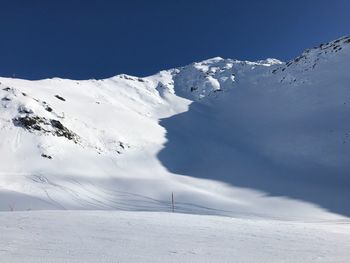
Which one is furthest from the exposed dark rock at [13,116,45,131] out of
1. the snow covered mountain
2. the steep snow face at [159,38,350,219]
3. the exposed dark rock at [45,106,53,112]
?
the steep snow face at [159,38,350,219]

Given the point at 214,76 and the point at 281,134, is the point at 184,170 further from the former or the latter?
the point at 214,76

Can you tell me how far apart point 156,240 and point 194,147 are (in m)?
39.2

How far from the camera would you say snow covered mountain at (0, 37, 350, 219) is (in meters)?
26.4

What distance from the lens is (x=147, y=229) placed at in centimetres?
622

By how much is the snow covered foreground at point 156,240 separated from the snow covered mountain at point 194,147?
10.2 meters

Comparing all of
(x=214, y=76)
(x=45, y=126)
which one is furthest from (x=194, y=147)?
(x=214, y=76)

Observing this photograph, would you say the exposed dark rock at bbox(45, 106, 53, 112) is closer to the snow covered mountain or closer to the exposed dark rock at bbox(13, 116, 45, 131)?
the snow covered mountain

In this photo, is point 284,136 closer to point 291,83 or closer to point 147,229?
point 291,83

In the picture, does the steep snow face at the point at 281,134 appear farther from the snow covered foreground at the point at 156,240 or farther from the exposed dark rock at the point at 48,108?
the snow covered foreground at the point at 156,240

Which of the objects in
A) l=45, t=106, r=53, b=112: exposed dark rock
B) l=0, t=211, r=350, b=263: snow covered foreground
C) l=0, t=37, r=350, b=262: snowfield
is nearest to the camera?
l=0, t=211, r=350, b=263: snow covered foreground

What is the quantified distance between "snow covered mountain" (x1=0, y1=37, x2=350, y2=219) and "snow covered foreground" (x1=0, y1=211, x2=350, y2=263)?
1015 cm

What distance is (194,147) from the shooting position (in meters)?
44.7

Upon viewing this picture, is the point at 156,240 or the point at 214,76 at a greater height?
the point at 214,76

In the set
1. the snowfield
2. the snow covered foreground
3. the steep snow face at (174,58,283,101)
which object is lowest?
the snow covered foreground
